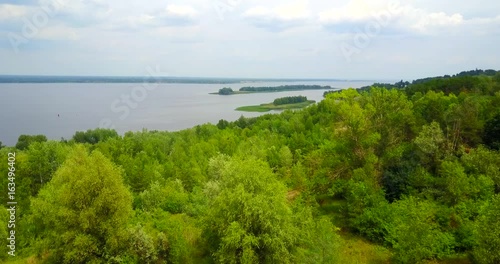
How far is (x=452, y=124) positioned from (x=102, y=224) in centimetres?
2889

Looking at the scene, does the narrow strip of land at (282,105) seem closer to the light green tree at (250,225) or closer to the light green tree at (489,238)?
the light green tree at (250,225)

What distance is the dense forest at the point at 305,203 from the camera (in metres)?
17.8

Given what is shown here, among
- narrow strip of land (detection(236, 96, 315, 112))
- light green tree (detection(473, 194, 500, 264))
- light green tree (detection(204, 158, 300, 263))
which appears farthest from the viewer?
narrow strip of land (detection(236, 96, 315, 112))

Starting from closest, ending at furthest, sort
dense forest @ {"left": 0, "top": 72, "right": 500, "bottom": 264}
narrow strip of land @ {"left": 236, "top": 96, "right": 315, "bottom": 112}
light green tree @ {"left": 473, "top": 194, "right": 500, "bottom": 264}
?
light green tree @ {"left": 473, "top": 194, "right": 500, "bottom": 264}
dense forest @ {"left": 0, "top": 72, "right": 500, "bottom": 264}
narrow strip of land @ {"left": 236, "top": 96, "right": 315, "bottom": 112}

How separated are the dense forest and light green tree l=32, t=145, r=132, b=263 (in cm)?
6

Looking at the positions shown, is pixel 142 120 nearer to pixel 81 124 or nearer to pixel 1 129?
pixel 81 124

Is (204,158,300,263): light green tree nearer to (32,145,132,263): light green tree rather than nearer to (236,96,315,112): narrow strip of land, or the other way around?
(32,145,132,263): light green tree

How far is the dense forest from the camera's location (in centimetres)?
1781

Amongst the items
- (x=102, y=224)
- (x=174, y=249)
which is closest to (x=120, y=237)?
(x=102, y=224)

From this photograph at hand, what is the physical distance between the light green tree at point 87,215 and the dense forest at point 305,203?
0.20ft

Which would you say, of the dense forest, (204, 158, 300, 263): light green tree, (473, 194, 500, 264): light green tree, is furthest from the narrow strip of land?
(473, 194, 500, 264): light green tree

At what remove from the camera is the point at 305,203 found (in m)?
25.0

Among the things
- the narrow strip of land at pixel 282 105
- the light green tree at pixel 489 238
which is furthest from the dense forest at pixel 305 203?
the narrow strip of land at pixel 282 105

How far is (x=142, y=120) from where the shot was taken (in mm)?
96062
